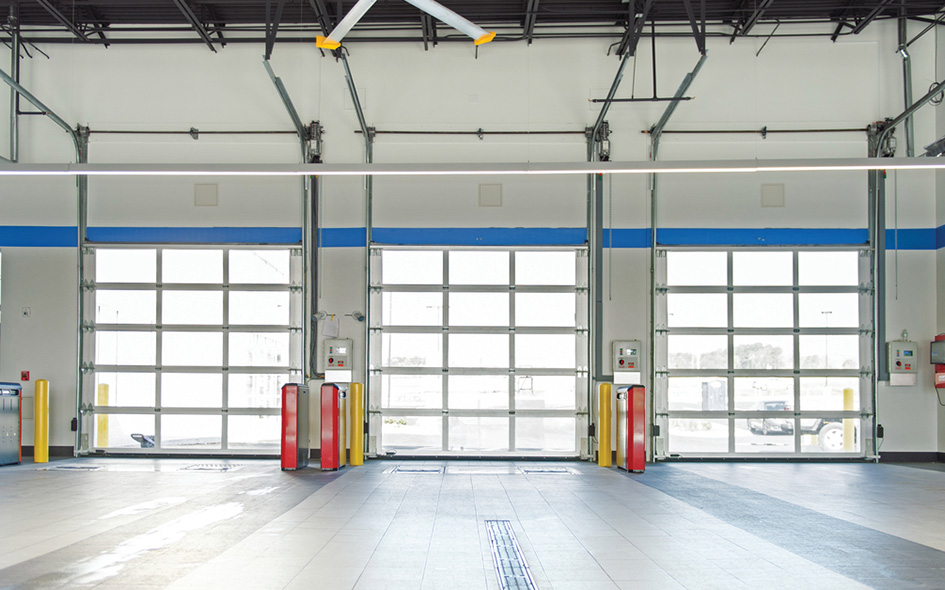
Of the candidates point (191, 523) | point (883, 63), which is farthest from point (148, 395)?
point (883, 63)

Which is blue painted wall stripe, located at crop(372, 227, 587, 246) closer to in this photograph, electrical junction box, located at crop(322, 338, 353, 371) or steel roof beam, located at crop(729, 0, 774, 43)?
electrical junction box, located at crop(322, 338, 353, 371)

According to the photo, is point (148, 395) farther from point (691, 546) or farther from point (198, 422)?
point (691, 546)

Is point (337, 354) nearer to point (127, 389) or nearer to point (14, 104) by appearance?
point (127, 389)

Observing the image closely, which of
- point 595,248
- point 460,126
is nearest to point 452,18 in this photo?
point 460,126

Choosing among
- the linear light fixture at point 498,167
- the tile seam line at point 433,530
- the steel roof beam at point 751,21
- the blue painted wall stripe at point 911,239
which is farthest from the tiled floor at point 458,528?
the steel roof beam at point 751,21

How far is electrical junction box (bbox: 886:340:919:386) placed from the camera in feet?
33.0

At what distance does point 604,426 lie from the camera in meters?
9.52

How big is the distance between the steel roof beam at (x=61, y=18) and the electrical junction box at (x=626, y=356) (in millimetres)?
9625

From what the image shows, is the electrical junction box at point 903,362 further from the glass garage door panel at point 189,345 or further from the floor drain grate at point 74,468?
the floor drain grate at point 74,468

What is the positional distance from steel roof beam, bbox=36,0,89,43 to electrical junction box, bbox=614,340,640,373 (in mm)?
9625

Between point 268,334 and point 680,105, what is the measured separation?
752cm

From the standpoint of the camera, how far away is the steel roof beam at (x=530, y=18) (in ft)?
31.9

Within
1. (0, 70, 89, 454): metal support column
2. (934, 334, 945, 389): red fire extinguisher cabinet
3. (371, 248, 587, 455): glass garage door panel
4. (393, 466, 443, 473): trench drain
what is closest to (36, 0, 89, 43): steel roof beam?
(0, 70, 89, 454): metal support column

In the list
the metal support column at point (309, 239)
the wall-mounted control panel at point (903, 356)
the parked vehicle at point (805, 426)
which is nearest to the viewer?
the wall-mounted control panel at point (903, 356)
